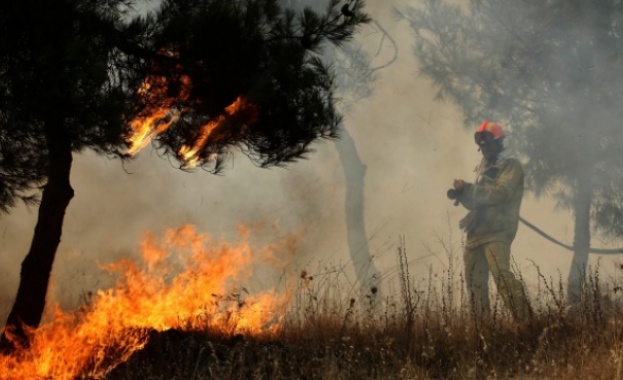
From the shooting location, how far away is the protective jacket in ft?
25.8

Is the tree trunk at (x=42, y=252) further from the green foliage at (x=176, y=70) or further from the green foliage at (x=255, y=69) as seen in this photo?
the green foliage at (x=255, y=69)

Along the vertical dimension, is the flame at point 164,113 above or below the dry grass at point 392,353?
above

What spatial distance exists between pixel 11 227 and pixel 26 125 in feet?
29.0

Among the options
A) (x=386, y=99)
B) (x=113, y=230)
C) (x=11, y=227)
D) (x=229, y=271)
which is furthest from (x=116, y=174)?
(x=229, y=271)

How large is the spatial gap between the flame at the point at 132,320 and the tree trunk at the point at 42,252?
115 mm

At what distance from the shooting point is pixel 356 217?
1482cm

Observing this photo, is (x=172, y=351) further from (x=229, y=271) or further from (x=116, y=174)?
(x=116, y=174)

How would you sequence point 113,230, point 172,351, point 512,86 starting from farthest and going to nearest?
point 113,230 → point 512,86 → point 172,351

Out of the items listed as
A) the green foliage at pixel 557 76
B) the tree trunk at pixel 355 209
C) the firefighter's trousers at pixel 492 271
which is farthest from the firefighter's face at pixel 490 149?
the tree trunk at pixel 355 209

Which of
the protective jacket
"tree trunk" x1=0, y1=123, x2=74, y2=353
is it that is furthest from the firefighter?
"tree trunk" x1=0, y1=123, x2=74, y2=353

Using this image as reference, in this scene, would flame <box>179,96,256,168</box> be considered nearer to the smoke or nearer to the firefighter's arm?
the firefighter's arm

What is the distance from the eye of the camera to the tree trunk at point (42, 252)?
4.81 m

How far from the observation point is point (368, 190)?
57.8ft

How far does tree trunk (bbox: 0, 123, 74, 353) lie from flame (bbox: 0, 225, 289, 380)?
115 mm
